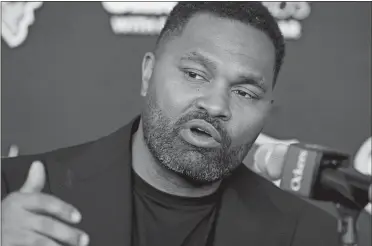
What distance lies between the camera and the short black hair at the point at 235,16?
1.06 metres

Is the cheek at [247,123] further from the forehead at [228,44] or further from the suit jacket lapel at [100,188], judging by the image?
the suit jacket lapel at [100,188]

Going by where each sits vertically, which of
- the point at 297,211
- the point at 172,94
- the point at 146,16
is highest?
the point at 146,16

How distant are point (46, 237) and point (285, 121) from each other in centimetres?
69

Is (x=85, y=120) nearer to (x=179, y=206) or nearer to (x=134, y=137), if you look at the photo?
(x=134, y=137)

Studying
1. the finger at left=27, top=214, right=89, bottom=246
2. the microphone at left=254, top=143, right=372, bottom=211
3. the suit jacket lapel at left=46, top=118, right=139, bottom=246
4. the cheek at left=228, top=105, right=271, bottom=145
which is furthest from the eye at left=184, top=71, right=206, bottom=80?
the finger at left=27, top=214, right=89, bottom=246

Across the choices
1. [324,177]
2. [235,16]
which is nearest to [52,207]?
[324,177]

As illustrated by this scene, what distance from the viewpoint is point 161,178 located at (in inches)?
42.1

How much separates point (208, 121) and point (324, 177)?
0.30 m

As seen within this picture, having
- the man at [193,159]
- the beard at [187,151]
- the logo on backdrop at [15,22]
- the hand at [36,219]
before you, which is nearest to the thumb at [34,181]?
the hand at [36,219]

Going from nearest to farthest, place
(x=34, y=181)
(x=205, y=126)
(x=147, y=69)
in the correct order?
(x=34, y=181) → (x=205, y=126) → (x=147, y=69)

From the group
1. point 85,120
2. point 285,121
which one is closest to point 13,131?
point 85,120

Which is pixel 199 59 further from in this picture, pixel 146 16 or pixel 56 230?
pixel 56 230

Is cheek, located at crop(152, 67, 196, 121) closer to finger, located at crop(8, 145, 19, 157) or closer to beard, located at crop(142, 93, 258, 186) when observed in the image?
beard, located at crop(142, 93, 258, 186)

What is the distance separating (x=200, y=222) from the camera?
105 centimetres
